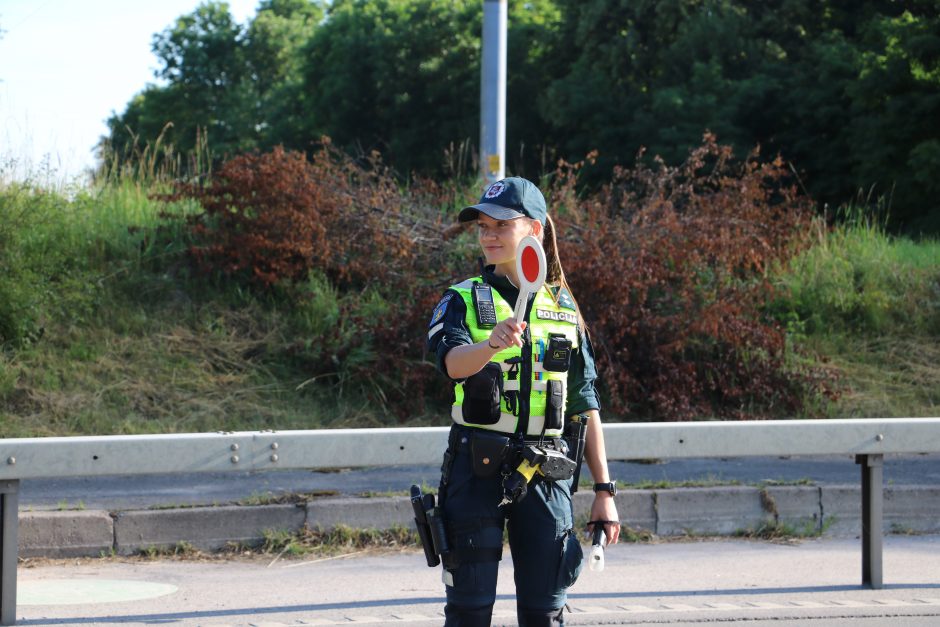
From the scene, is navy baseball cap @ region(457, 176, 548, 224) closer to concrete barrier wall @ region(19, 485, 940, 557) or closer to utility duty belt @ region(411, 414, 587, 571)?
utility duty belt @ region(411, 414, 587, 571)

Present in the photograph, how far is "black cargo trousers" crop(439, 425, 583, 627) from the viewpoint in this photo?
329 cm

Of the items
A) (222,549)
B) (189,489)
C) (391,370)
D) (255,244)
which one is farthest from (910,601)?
(255,244)

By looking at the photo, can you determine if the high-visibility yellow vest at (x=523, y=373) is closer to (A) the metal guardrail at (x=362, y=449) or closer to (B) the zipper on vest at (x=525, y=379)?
(B) the zipper on vest at (x=525, y=379)

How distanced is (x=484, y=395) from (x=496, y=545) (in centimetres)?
42

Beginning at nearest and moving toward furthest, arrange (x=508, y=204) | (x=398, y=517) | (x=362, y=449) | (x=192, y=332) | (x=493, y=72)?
(x=508, y=204), (x=362, y=449), (x=398, y=517), (x=192, y=332), (x=493, y=72)

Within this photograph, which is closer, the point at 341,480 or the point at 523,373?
the point at 523,373

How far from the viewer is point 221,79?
2360 inches

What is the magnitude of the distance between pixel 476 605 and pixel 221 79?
59.3 m

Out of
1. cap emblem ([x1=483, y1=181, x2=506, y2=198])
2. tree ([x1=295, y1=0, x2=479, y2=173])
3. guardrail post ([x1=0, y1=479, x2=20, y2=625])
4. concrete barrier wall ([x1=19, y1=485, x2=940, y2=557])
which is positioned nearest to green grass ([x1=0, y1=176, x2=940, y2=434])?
concrete barrier wall ([x1=19, y1=485, x2=940, y2=557])

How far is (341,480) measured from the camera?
8.09m

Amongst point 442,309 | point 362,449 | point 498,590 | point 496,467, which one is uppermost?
point 442,309

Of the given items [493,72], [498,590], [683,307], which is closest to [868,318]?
[683,307]

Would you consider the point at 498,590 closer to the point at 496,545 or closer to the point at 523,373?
the point at 496,545

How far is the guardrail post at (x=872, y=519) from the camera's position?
5.81m
